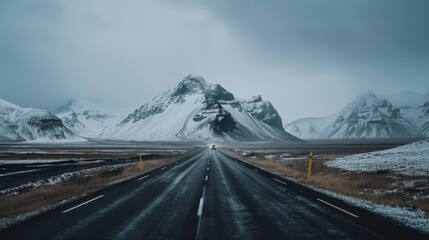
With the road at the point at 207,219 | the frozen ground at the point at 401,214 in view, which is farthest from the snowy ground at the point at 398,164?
the road at the point at 207,219

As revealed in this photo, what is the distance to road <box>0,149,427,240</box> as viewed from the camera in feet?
32.6

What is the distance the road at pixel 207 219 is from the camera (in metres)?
9.92

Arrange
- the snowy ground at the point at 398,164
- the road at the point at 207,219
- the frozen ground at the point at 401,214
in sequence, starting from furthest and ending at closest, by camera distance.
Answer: the snowy ground at the point at 398,164, the frozen ground at the point at 401,214, the road at the point at 207,219

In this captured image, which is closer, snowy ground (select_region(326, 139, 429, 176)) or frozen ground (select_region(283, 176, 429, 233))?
frozen ground (select_region(283, 176, 429, 233))

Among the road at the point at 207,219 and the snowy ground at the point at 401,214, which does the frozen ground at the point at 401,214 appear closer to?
the snowy ground at the point at 401,214

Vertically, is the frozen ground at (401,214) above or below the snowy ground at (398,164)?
below

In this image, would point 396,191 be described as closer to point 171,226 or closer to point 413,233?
point 413,233

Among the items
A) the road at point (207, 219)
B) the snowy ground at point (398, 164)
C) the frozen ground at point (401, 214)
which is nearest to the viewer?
the road at point (207, 219)

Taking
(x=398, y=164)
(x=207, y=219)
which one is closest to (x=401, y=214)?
(x=207, y=219)

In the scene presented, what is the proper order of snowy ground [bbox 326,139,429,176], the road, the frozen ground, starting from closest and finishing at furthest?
1. the road
2. the frozen ground
3. snowy ground [bbox 326,139,429,176]

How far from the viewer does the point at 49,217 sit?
12.5 meters

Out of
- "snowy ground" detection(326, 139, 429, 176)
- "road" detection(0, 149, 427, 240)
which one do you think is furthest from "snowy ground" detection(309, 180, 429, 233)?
"snowy ground" detection(326, 139, 429, 176)

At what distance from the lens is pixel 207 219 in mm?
11992

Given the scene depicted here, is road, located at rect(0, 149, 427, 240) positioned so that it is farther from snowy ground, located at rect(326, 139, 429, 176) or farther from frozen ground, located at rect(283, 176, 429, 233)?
snowy ground, located at rect(326, 139, 429, 176)
